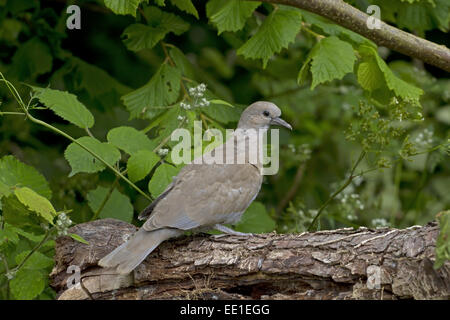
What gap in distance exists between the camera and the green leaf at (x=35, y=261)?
4.28 meters

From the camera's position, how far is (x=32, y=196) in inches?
149

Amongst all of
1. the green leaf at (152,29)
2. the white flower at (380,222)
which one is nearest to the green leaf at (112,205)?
the green leaf at (152,29)

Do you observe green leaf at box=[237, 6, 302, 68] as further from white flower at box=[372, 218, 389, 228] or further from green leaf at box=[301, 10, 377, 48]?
white flower at box=[372, 218, 389, 228]

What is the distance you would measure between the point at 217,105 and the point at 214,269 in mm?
1681

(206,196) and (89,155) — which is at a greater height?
(89,155)

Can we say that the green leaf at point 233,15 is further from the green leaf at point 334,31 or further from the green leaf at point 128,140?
the green leaf at point 128,140

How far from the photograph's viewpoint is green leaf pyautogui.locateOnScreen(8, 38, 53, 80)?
5820mm

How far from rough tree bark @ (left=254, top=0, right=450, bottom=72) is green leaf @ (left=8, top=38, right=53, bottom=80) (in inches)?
85.3

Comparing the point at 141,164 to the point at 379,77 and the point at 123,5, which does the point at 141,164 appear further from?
the point at 379,77

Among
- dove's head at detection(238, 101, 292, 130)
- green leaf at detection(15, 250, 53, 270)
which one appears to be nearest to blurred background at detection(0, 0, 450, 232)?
dove's head at detection(238, 101, 292, 130)

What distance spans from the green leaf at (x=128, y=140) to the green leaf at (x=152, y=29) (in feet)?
3.01

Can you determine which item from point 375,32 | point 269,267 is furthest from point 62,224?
point 375,32

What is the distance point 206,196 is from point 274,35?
1.32 meters

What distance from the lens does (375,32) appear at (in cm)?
495
